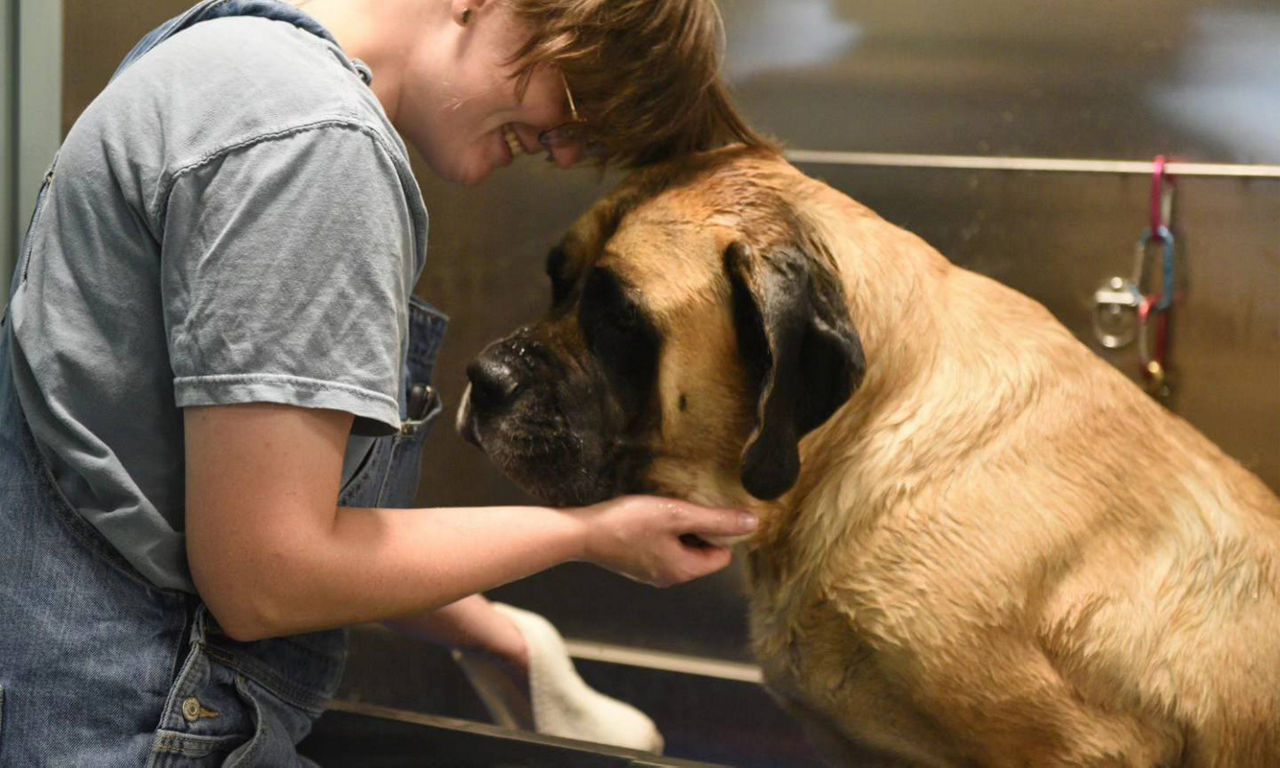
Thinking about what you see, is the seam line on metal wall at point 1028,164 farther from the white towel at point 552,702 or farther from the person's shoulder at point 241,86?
the person's shoulder at point 241,86

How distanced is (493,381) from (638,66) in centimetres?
31

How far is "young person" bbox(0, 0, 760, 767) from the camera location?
32.6 inches

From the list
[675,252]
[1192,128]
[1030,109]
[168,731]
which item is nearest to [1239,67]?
[1192,128]

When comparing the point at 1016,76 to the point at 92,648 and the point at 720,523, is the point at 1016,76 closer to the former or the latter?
the point at 720,523

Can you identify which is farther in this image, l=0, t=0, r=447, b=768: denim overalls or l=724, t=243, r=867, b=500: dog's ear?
l=724, t=243, r=867, b=500: dog's ear

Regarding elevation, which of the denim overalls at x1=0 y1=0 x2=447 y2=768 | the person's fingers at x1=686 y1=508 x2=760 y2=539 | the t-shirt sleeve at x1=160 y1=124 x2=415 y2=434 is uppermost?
the t-shirt sleeve at x1=160 y1=124 x2=415 y2=434

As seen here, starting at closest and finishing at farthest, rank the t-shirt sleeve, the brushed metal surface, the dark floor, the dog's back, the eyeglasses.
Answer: the t-shirt sleeve < the dog's back < the eyeglasses < the brushed metal surface < the dark floor

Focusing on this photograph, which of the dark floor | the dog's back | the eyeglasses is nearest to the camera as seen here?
the dog's back

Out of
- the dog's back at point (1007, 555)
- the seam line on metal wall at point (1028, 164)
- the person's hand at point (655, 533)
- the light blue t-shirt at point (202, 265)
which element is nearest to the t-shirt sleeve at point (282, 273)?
the light blue t-shirt at point (202, 265)

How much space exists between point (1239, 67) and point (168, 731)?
1329 mm

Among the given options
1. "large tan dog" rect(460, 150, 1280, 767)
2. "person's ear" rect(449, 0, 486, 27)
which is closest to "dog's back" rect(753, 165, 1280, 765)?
"large tan dog" rect(460, 150, 1280, 767)

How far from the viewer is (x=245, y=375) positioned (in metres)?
0.82

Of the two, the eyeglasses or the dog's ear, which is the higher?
the eyeglasses

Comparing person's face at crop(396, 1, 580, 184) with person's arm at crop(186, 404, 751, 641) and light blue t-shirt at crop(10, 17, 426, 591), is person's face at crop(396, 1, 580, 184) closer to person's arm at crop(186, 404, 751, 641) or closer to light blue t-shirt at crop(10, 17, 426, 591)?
light blue t-shirt at crop(10, 17, 426, 591)
